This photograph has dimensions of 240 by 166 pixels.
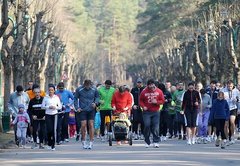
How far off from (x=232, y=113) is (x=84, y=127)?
16.5 ft

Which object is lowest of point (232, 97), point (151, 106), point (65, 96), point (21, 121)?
point (21, 121)

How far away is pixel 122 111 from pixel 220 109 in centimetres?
272

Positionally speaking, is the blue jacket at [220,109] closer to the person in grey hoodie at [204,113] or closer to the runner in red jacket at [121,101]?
the runner in red jacket at [121,101]

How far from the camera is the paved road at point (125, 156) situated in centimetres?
1823

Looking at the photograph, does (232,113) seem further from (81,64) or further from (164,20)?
(81,64)

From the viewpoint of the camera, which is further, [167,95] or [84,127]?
[167,95]

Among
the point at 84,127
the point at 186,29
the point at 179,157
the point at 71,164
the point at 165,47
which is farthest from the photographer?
the point at 165,47

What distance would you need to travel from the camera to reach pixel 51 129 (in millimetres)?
23469

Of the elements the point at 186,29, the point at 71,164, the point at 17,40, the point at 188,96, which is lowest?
the point at 71,164

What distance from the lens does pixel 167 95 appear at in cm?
2916

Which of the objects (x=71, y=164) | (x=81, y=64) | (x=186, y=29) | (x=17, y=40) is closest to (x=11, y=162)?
(x=71, y=164)

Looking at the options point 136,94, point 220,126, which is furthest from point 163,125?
point 220,126

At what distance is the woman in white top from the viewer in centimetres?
2346

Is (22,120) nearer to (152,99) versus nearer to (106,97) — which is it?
(106,97)
